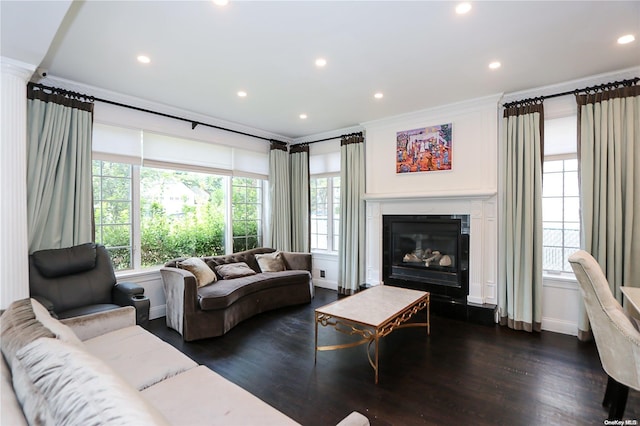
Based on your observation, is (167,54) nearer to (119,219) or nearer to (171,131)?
(171,131)

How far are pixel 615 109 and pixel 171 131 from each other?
520 centimetres

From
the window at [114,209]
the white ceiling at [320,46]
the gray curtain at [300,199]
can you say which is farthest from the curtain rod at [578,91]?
the window at [114,209]

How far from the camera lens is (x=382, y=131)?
4.65 meters

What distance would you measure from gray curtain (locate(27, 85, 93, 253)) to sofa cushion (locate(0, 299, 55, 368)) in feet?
6.28

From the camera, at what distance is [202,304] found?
3217mm

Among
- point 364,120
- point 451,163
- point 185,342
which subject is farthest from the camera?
point 364,120

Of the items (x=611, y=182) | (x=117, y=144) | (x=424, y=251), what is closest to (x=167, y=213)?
(x=117, y=144)

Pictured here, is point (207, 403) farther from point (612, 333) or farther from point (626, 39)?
point (626, 39)

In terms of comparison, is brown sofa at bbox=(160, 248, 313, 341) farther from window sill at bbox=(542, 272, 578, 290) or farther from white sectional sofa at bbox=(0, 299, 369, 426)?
window sill at bbox=(542, 272, 578, 290)

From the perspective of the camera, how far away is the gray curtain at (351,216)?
4.87m

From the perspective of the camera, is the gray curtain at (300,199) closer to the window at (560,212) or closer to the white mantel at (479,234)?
the white mantel at (479,234)

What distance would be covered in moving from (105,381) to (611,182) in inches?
168

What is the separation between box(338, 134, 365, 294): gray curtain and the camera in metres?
4.87

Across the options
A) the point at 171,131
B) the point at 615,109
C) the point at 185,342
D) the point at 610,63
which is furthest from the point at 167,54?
the point at 615,109
